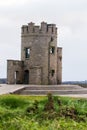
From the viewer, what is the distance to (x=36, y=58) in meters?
51.3

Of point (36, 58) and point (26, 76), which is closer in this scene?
point (36, 58)

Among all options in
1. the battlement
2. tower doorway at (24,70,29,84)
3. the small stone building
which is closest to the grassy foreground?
the small stone building

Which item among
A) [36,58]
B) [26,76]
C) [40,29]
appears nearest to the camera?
[36,58]

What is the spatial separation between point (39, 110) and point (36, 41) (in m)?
36.1

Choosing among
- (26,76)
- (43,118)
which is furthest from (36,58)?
(43,118)

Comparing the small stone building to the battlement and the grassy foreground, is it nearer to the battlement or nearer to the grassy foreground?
the battlement

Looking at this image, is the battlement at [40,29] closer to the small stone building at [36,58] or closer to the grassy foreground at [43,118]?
the small stone building at [36,58]

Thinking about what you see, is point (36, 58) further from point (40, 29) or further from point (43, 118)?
point (43, 118)

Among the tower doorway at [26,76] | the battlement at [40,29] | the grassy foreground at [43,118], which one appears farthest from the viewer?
the tower doorway at [26,76]

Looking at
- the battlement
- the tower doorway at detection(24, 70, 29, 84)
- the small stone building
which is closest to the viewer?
the small stone building

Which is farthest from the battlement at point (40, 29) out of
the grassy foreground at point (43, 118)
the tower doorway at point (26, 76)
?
the grassy foreground at point (43, 118)

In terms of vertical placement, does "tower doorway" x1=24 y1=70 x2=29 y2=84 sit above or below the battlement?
below

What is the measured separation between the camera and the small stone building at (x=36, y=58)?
168ft

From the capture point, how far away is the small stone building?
2015 inches
